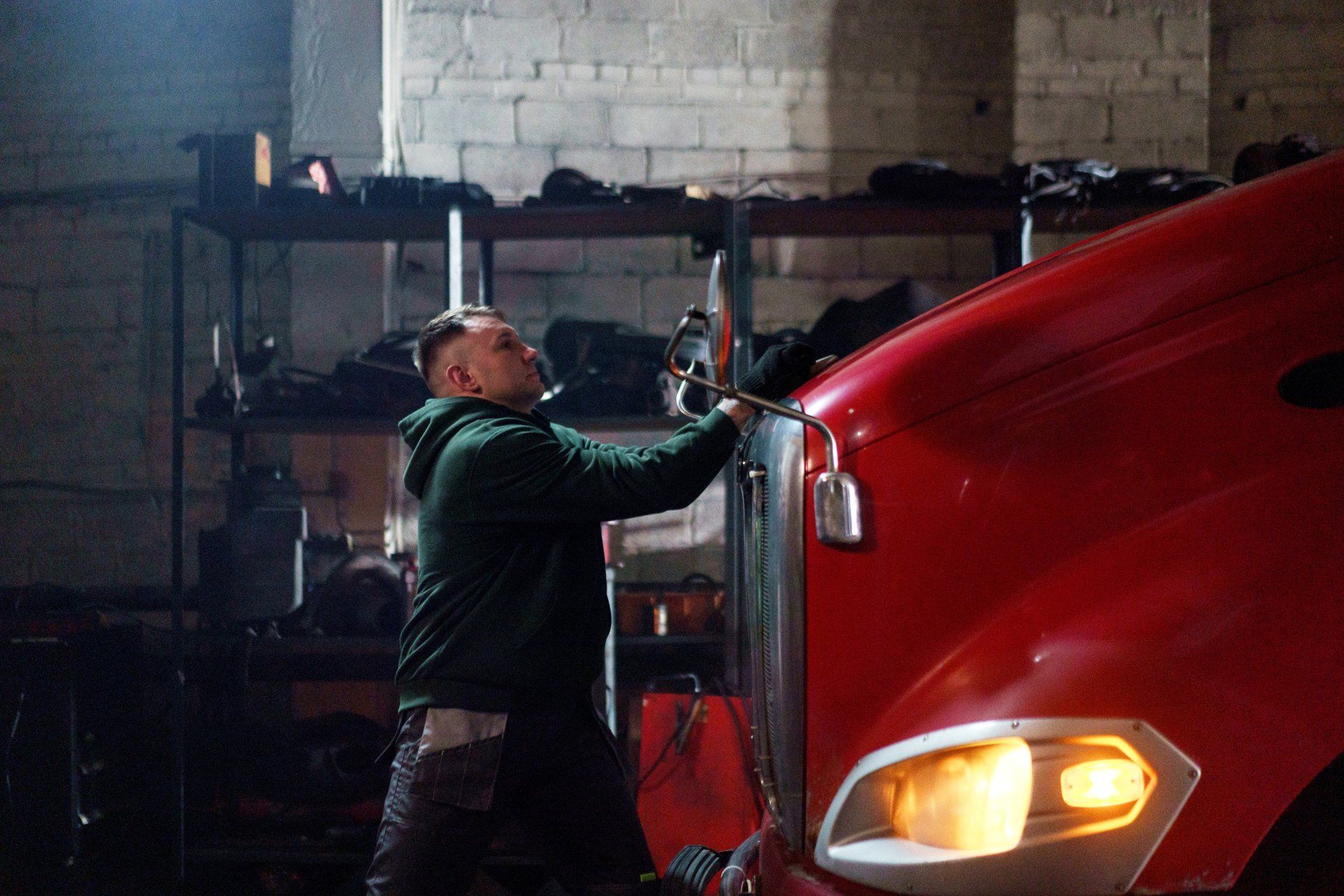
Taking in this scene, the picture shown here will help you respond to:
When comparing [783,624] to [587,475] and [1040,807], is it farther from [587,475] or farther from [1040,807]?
[587,475]

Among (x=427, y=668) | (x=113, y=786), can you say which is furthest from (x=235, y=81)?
(x=427, y=668)

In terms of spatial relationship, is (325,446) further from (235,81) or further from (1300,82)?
(1300,82)

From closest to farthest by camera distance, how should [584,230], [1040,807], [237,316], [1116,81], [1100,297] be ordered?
[1040,807] < [1100,297] < [584,230] < [237,316] < [1116,81]

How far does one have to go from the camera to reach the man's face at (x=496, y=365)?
2.23m

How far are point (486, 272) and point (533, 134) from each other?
0.76 meters

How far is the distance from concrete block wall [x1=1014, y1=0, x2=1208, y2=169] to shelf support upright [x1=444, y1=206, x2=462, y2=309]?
8.86 ft

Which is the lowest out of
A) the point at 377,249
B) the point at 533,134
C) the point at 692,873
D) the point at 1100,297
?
the point at 692,873

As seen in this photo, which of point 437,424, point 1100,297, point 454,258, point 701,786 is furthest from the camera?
point 454,258

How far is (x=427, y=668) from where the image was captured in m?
1.99

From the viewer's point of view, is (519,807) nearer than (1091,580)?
No

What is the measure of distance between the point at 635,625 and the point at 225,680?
1588 millimetres

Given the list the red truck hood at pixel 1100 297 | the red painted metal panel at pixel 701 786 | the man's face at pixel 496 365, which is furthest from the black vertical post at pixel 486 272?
the red truck hood at pixel 1100 297

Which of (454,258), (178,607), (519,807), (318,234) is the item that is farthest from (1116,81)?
(178,607)

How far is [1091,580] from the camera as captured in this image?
1.35 meters
